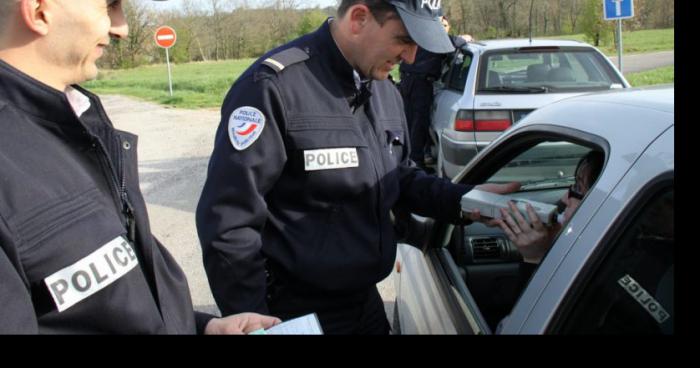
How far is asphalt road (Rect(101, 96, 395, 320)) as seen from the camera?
15.8 feet

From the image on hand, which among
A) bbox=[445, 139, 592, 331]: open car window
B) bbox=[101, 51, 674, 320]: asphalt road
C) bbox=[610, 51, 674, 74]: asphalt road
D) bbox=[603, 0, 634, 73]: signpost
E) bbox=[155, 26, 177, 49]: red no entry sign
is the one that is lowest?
bbox=[610, 51, 674, 74]: asphalt road

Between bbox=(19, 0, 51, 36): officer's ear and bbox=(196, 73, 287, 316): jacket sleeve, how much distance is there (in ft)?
2.49

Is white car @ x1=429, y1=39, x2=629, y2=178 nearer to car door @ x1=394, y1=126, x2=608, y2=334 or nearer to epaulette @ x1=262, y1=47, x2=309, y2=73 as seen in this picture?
car door @ x1=394, y1=126, x2=608, y2=334

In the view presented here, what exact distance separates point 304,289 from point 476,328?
21.9 inches

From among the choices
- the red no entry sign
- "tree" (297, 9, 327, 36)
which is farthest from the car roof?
"tree" (297, 9, 327, 36)

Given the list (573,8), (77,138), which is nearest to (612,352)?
(77,138)

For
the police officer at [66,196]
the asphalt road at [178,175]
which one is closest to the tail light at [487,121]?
the asphalt road at [178,175]

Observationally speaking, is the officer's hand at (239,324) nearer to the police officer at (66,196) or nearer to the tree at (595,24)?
the police officer at (66,196)

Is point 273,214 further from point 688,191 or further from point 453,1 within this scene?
point 453,1

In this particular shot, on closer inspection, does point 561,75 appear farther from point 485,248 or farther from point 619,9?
point 485,248

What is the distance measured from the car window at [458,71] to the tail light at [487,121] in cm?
53

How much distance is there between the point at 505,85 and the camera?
5.90 m

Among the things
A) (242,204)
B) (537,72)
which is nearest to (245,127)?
(242,204)

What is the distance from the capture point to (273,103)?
188 centimetres
